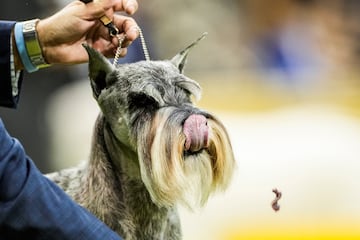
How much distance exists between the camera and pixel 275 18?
8.38 ft

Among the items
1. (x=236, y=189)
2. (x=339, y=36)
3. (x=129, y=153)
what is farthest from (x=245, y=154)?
(x=129, y=153)

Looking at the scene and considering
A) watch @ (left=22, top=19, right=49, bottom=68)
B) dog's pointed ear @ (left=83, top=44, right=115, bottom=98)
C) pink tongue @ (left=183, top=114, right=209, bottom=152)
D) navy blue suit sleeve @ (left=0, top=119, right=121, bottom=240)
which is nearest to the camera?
navy blue suit sleeve @ (left=0, top=119, right=121, bottom=240)

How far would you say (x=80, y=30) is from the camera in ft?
5.16

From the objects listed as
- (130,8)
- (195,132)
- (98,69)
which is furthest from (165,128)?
(130,8)

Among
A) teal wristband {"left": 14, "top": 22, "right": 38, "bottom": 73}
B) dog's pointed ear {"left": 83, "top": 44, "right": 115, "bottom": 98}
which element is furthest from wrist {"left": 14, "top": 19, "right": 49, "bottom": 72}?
dog's pointed ear {"left": 83, "top": 44, "right": 115, "bottom": 98}

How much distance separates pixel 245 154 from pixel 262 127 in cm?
16

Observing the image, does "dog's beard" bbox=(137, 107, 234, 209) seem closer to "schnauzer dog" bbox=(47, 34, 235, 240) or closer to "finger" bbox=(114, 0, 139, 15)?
"schnauzer dog" bbox=(47, 34, 235, 240)

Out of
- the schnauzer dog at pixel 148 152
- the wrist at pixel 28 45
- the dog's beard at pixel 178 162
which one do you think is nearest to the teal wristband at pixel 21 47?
the wrist at pixel 28 45

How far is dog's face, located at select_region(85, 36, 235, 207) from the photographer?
4.50 ft

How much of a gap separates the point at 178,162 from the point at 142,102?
0.57 ft

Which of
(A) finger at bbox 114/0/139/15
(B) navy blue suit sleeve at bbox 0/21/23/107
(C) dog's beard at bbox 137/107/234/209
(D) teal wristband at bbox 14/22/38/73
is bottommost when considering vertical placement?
(B) navy blue suit sleeve at bbox 0/21/23/107

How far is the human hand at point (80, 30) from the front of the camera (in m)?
1.55

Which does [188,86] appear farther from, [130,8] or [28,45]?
[28,45]

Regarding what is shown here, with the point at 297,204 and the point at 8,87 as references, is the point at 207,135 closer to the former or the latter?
the point at 8,87
